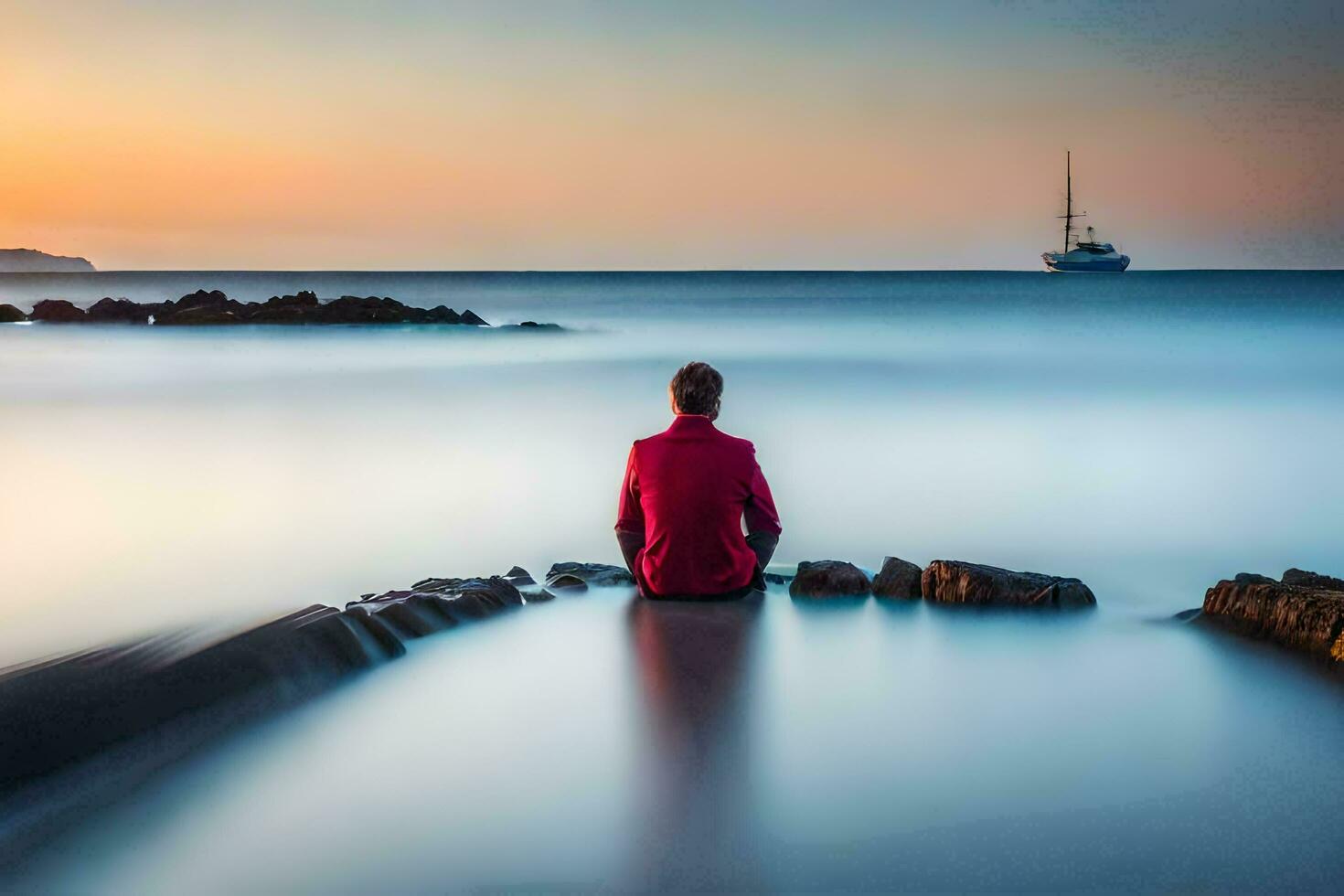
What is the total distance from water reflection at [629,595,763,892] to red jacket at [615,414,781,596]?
0.22 meters

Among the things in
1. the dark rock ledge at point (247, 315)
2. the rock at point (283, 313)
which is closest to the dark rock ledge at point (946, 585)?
the dark rock ledge at point (247, 315)

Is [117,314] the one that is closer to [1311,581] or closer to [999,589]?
[999,589]

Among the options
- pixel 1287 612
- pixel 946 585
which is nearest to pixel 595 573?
pixel 946 585

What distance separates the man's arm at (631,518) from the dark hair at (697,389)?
1.20 ft

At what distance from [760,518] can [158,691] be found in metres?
2.68

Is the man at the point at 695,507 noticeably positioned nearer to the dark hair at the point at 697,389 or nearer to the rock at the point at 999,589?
the dark hair at the point at 697,389

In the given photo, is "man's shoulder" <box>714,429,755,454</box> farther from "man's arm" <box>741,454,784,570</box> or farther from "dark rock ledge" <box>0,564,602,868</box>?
"dark rock ledge" <box>0,564,602,868</box>

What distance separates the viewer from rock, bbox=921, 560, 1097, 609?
5852mm

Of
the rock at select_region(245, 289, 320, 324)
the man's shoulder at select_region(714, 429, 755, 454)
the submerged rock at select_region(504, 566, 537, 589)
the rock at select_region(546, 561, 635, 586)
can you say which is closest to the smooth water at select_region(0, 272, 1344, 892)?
the rock at select_region(546, 561, 635, 586)

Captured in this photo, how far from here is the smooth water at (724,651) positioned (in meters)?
3.36

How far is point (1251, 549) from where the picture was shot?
313 inches

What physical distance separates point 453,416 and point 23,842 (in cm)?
1200

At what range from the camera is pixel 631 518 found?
18.2ft

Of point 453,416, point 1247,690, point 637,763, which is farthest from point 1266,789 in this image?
point 453,416
